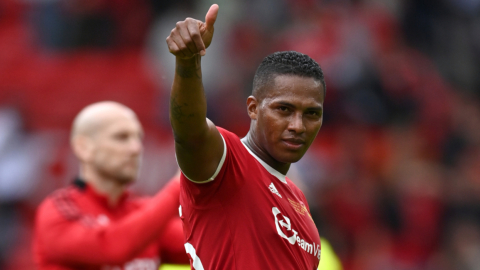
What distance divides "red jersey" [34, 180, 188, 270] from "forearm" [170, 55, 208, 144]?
1695mm

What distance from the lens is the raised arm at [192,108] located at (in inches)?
79.1

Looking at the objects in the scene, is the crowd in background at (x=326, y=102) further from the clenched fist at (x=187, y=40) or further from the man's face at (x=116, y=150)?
the clenched fist at (x=187, y=40)

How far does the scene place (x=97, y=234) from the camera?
3713 mm

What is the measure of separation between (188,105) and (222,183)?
374 mm

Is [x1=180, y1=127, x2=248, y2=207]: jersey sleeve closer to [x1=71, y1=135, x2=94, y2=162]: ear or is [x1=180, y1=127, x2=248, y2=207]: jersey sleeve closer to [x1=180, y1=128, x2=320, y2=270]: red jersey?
[x1=180, y1=128, x2=320, y2=270]: red jersey

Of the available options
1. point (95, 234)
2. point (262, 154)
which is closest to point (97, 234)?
point (95, 234)

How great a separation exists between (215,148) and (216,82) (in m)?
6.68

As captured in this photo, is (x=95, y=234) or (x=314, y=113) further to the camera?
(x=95, y=234)

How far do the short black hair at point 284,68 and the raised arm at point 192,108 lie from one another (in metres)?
0.55

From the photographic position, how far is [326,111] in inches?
345

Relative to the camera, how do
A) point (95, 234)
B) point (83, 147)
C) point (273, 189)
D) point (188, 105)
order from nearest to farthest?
point (188, 105), point (273, 189), point (95, 234), point (83, 147)

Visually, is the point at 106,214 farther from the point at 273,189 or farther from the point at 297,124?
the point at 297,124

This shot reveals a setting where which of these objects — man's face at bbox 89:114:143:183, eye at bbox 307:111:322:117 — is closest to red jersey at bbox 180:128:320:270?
eye at bbox 307:111:322:117

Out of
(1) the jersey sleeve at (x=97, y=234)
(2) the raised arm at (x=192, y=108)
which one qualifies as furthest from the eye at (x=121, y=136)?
(2) the raised arm at (x=192, y=108)
